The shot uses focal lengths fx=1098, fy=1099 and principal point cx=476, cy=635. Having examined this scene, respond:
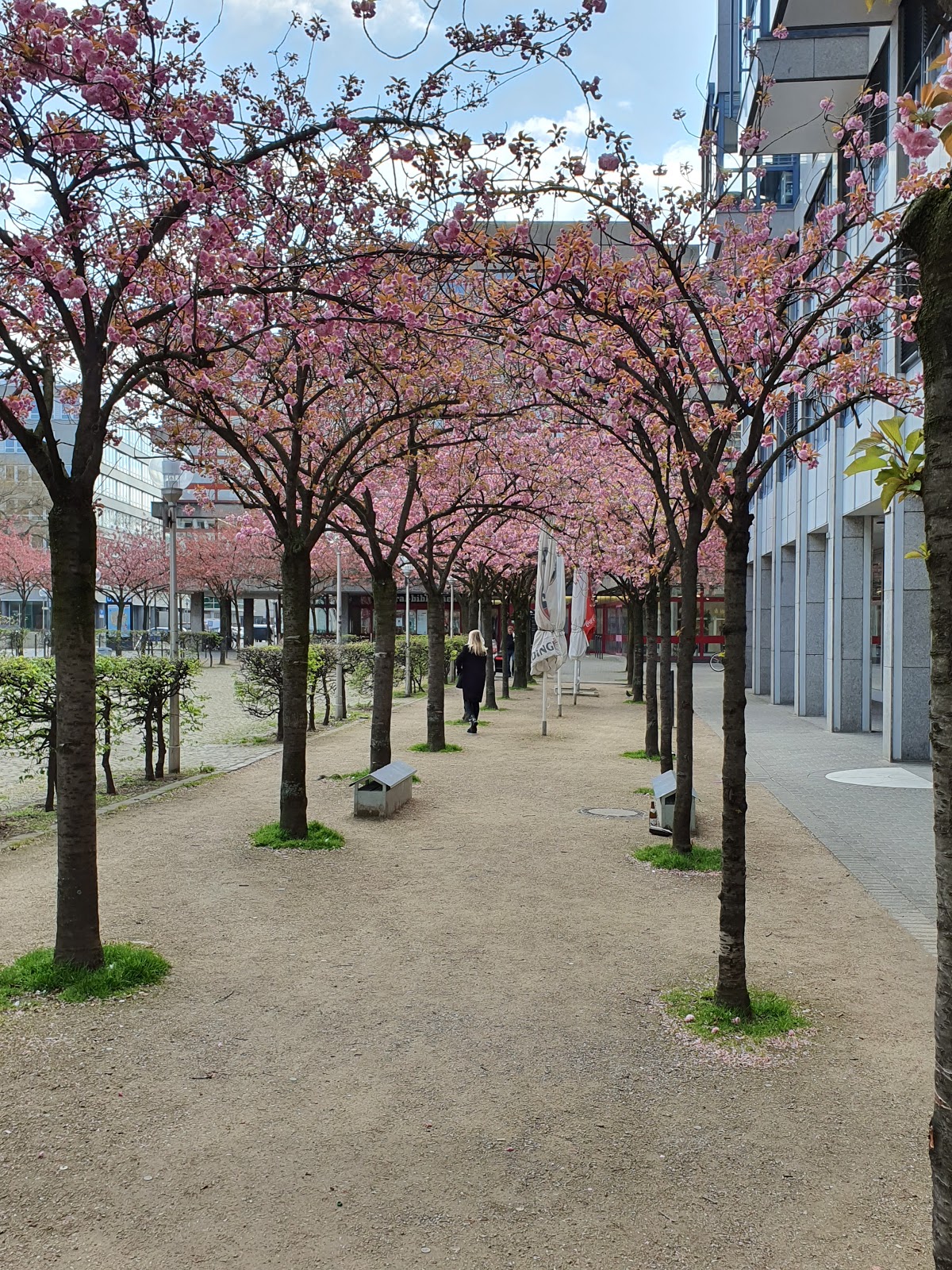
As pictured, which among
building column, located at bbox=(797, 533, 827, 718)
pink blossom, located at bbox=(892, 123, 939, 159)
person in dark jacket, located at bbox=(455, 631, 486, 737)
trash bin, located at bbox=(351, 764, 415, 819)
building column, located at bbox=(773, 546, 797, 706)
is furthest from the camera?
building column, located at bbox=(773, 546, 797, 706)

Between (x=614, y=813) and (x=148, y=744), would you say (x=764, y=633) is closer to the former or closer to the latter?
(x=614, y=813)

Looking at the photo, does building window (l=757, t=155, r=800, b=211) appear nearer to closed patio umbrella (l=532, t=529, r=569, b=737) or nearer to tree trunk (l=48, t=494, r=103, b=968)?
closed patio umbrella (l=532, t=529, r=569, b=737)

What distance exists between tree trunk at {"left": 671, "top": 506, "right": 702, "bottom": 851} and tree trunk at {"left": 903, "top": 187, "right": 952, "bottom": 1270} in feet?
20.0

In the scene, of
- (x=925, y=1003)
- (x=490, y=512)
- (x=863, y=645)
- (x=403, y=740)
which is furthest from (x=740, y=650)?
(x=863, y=645)

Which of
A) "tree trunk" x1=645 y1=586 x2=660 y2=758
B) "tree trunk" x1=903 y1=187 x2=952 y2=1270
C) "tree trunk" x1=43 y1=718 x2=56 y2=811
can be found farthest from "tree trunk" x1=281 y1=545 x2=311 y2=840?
"tree trunk" x1=645 y1=586 x2=660 y2=758

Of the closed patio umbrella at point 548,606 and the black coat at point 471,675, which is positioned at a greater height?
the closed patio umbrella at point 548,606

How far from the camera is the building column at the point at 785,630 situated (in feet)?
95.1

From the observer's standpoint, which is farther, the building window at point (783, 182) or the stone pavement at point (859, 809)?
the building window at point (783, 182)

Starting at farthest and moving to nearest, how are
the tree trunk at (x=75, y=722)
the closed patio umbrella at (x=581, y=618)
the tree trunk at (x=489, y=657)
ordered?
1. the tree trunk at (x=489, y=657)
2. the closed patio umbrella at (x=581, y=618)
3. the tree trunk at (x=75, y=722)

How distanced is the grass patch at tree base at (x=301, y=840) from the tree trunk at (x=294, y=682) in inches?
3.3

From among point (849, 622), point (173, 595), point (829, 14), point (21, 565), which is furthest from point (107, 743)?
point (21, 565)

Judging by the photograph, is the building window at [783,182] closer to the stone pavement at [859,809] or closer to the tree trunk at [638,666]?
the tree trunk at [638,666]

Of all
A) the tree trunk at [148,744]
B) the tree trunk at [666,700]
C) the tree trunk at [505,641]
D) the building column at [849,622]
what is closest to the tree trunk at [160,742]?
the tree trunk at [148,744]

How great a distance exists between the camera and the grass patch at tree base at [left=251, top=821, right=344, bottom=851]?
30.4 feet
